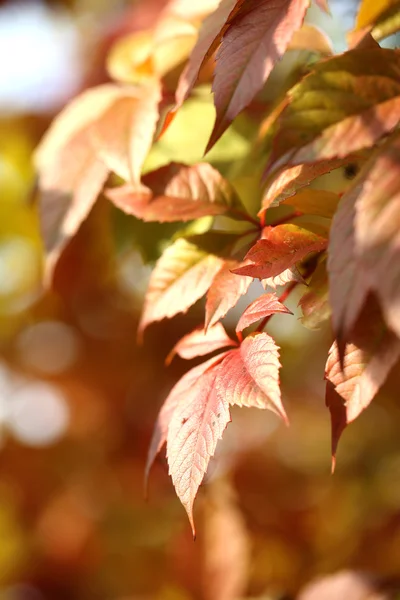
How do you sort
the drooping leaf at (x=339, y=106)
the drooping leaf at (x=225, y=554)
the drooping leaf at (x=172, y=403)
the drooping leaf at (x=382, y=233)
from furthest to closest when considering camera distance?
the drooping leaf at (x=225, y=554), the drooping leaf at (x=172, y=403), the drooping leaf at (x=339, y=106), the drooping leaf at (x=382, y=233)

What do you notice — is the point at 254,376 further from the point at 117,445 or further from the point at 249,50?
the point at 117,445

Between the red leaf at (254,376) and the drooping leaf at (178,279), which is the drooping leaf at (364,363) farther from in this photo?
the drooping leaf at (178,279)

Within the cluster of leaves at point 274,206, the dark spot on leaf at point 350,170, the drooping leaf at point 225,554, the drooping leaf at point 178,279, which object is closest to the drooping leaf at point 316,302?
the cluster of leaves at point 274,206

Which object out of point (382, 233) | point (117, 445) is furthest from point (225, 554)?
point (382, 233)

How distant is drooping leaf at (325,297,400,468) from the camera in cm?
46

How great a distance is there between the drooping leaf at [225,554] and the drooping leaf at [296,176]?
74 centimetres

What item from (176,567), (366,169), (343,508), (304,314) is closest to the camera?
(366,169)

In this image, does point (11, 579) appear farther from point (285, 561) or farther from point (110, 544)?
point (285, 561)

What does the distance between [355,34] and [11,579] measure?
1.41m

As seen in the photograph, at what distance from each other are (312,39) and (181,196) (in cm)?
25

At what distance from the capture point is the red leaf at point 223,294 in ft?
1.77

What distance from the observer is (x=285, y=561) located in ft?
3.98

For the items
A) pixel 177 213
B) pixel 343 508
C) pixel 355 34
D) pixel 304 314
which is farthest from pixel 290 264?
pixel 343 508

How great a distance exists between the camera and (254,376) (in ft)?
1.62
